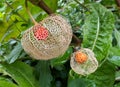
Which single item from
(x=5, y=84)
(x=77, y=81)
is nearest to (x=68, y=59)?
(x=77, y=81)

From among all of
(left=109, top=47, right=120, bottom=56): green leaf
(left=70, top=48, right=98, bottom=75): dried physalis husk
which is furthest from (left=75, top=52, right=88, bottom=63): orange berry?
(left=109, top=47, right=120, bottom=56): green leaf

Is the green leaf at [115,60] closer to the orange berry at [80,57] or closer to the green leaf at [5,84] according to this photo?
the orange berry at [80,57]

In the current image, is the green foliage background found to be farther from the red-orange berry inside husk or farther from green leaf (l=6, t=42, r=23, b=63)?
the red-orange berry inside husk

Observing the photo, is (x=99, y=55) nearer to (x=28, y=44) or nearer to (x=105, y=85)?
(x=105, y=85)

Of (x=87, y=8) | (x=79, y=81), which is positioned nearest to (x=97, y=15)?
(x=87, y=8)

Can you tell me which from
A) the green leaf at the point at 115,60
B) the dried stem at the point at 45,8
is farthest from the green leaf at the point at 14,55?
the green leaf at the point at 115,60

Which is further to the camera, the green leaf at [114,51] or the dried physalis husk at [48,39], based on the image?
the green leaf at [114,51]
